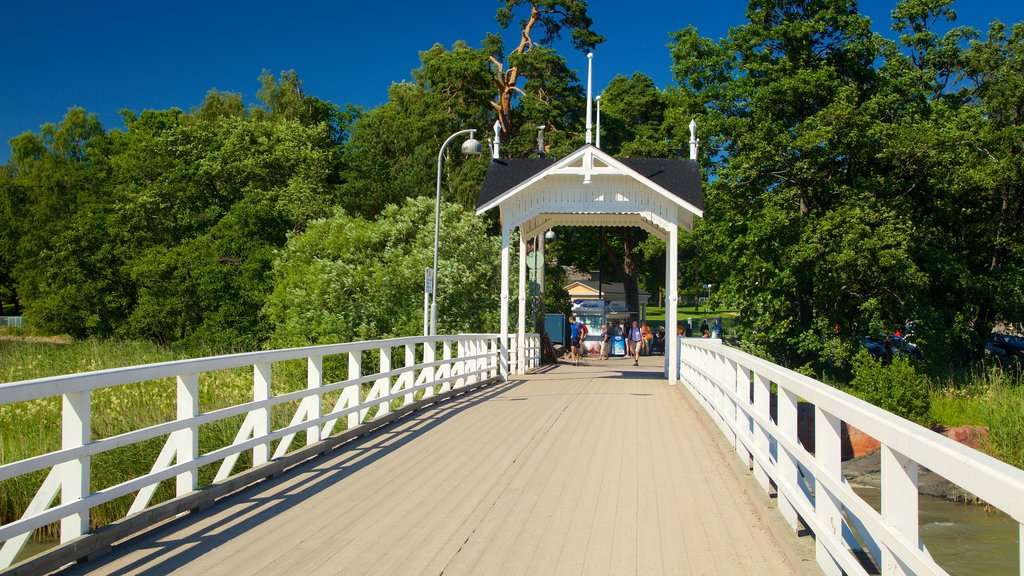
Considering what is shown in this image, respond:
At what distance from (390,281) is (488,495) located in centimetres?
2878

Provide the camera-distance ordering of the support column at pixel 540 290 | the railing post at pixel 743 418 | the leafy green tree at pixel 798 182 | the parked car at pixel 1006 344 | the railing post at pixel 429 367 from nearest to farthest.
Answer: the railing post at pixel 743 418, the railing post at pixel 429 367, the leafy green tree at pixel 798 182, the support column at pixel 540 290, the parked car at pixel 1006 344

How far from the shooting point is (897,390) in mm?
23172

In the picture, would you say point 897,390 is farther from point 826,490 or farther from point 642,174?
point 826,490

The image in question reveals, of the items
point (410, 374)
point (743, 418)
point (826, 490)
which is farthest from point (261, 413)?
point (410, 374)

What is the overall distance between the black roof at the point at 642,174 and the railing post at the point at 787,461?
1749cm

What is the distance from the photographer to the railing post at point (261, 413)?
348 inches

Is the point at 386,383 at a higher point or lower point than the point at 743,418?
higher

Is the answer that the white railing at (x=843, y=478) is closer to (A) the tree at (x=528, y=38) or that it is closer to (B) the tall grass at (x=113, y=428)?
(B) the tall grass at (x=113, y=428)

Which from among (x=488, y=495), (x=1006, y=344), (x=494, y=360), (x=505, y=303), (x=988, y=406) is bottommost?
(x=988, y=406)

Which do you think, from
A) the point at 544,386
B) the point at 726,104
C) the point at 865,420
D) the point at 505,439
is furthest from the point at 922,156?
the point at 865,420

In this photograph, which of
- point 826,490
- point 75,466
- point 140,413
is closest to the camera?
point 826,490

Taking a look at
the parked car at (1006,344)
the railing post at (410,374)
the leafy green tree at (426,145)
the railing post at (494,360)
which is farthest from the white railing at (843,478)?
the leafy green tree at (426,145)

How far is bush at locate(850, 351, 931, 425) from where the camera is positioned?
23.0 meters

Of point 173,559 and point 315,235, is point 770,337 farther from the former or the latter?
point 173,559
